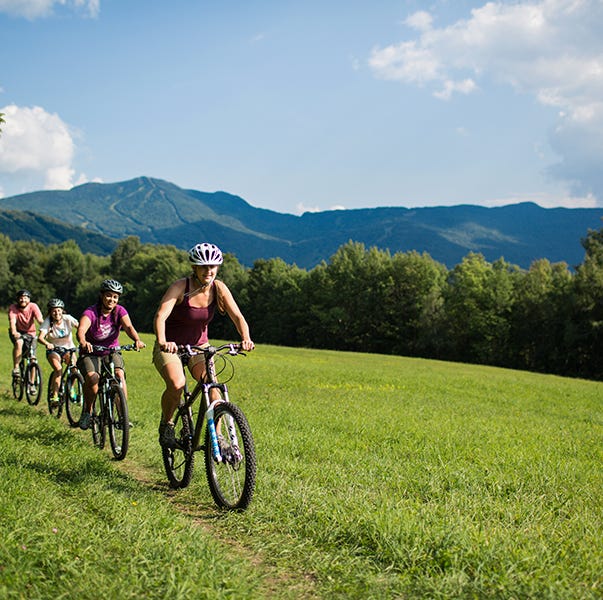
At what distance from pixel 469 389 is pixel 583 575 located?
1726cm

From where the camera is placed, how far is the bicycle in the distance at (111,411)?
8102mm

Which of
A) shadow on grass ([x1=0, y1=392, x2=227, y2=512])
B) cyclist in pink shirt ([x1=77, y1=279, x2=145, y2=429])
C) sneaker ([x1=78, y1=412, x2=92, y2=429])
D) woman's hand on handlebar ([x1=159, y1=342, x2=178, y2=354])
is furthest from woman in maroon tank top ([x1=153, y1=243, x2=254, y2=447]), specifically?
sneaker ([x1=78, y1=412, x2=92, y2=429])

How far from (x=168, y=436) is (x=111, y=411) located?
2.23m

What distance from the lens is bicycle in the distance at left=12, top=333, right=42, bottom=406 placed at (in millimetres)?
13305

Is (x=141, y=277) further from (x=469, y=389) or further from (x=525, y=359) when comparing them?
(x=469, y=389)

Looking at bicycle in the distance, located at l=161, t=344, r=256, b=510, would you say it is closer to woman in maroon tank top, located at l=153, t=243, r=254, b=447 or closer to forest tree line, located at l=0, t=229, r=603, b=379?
woman in maroon tank top, located at l=153, t=243, r=254, b=447

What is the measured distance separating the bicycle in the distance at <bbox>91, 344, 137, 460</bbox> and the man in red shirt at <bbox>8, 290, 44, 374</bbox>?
480 cm

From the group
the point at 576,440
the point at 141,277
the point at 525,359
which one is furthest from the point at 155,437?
the point at 141,277

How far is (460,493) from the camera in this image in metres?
6.56

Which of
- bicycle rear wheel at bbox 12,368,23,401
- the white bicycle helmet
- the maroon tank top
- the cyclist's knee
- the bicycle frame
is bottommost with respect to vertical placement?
bicycle rear wheel at bbox 12,368,23,401

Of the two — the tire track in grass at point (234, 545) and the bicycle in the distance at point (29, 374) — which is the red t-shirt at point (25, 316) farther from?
the tire track in grass at point (234, 545)

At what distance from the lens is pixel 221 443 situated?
590 centimetres

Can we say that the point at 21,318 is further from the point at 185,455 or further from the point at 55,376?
the point at 185,455

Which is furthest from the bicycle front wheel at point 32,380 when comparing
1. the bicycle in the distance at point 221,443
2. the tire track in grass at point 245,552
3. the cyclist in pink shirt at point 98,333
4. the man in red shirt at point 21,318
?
the bicycle in the distance at point 221,443
